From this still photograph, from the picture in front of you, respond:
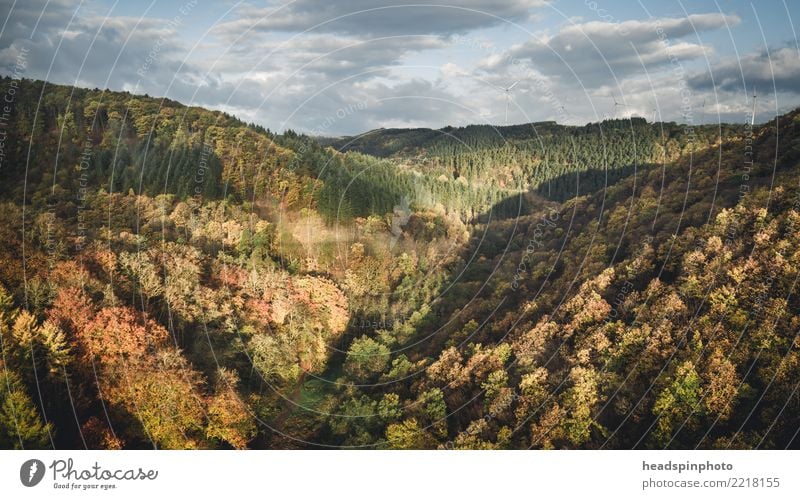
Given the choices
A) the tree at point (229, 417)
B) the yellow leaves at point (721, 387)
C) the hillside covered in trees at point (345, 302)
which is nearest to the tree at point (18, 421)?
the hillside covered in trees at point (345, 302)

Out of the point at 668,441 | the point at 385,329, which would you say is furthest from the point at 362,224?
the point at 668,441

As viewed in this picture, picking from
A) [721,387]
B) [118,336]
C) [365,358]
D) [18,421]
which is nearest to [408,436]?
[365,358]
